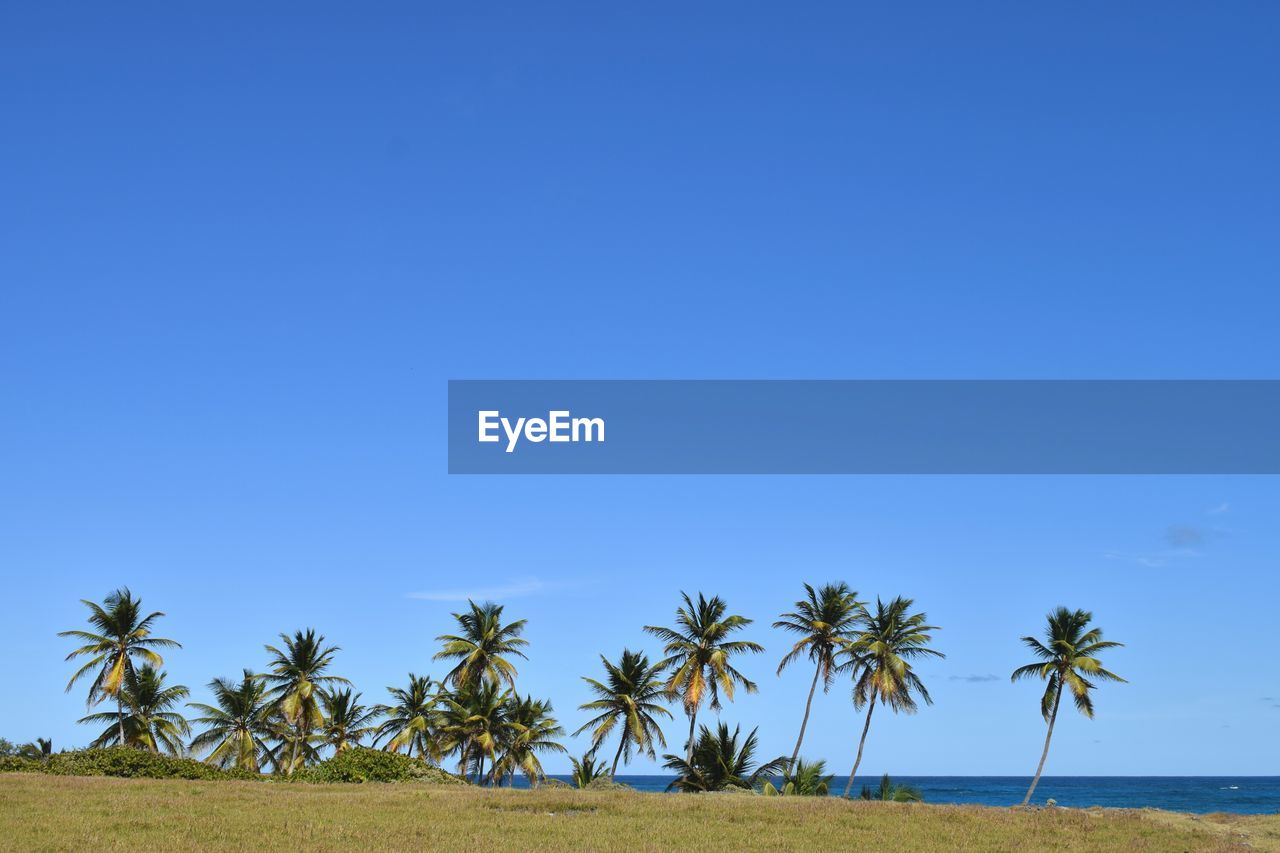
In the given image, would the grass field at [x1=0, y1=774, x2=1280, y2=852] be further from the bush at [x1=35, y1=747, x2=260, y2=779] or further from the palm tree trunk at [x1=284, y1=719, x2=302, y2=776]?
the palm tree trunk at [x1=284, y1=719, x2=302, y2=776]

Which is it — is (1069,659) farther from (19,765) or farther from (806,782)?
(19,765)

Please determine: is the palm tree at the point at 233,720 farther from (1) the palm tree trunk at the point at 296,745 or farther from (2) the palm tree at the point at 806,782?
(2) the palm tree at the point at 806,782

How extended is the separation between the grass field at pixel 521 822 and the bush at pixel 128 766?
181 inches

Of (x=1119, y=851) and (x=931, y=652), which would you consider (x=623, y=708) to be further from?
(x=1119, y=851)

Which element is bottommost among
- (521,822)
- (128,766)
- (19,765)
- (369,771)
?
(521,822)

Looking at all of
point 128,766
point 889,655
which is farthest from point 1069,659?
point 128,766

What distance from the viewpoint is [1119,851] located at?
1237 inches

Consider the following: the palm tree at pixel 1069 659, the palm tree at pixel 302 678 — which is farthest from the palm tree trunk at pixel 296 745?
the palm tree at pixel 1069 659

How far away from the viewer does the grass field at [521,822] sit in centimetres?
2997

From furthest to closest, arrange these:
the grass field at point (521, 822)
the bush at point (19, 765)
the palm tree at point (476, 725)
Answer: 1. the palm tree at point (476, 725)
2. the bush at point (19, 765)
3. the grass field at point (521, 822)

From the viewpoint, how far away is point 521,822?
35.1 metres

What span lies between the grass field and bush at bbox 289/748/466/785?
7532 millimetres

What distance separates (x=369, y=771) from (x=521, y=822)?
2028cm

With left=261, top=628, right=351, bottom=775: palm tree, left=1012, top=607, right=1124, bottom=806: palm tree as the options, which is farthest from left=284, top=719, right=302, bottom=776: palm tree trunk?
left=1012, top=607, right=1124, bottom=806: palm tree
